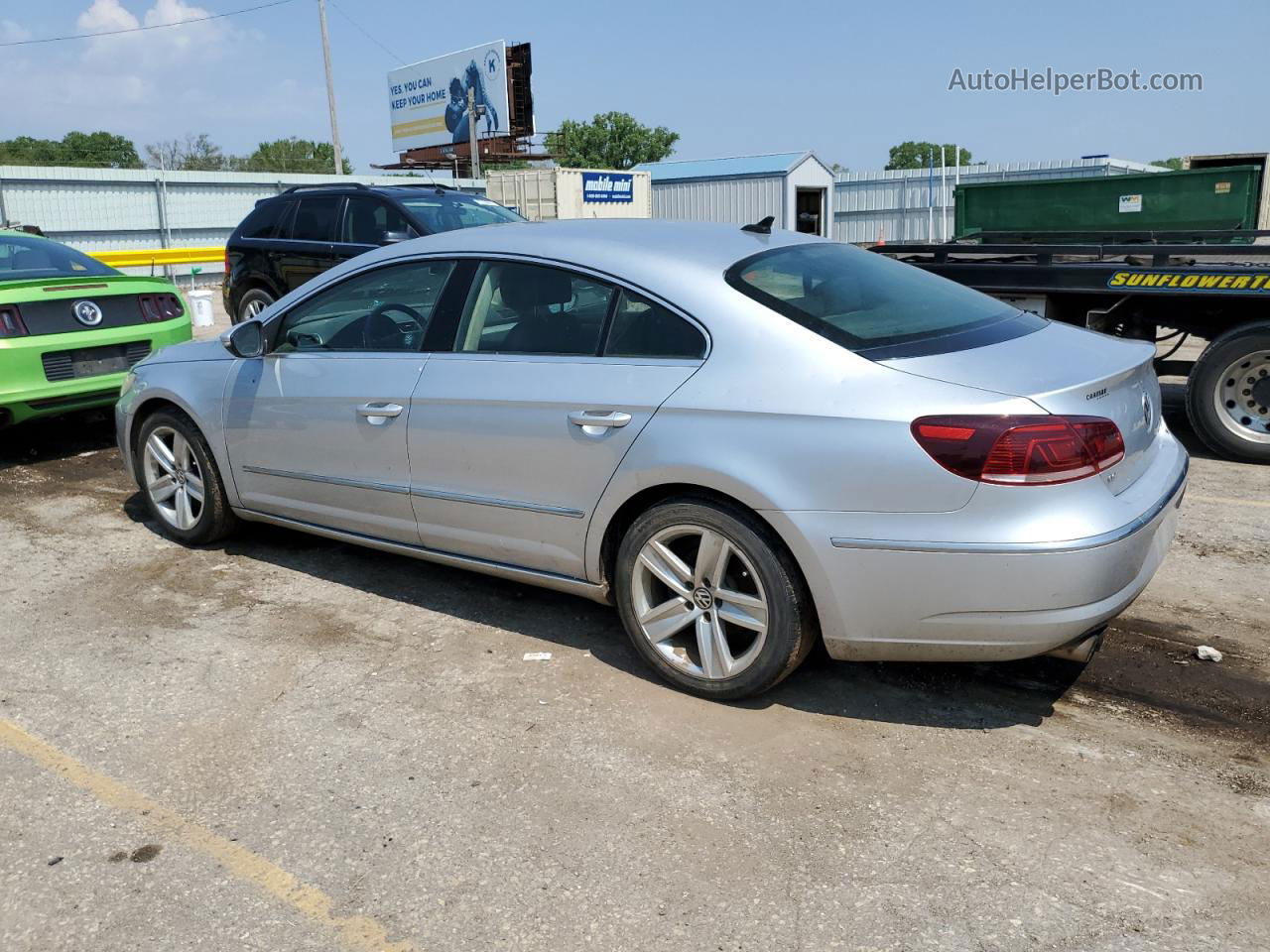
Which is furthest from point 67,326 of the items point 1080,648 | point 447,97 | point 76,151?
point 76,151

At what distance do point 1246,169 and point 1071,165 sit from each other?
22.1 m

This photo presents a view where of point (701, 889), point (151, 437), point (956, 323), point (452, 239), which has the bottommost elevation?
point (701, 889)

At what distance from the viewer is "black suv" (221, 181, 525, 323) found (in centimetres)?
1009

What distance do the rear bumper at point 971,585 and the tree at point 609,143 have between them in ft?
237

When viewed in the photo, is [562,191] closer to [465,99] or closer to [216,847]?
[216,847]

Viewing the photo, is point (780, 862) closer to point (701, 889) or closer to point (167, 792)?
point (701, 889)

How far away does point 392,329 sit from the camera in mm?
A: 4555

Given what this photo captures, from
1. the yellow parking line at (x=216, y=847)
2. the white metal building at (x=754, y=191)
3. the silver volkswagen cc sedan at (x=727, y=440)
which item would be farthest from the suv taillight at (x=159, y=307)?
the white metal building at (x=754, y=191)

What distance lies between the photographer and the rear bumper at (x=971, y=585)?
10.2 ft

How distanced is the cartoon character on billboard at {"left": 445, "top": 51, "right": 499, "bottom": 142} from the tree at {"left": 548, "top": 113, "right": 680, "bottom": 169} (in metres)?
20.3

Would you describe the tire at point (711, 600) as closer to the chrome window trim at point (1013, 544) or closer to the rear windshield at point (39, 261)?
the chrome window trim at point (1013, 544)

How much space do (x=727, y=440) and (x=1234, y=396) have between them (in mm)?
4971

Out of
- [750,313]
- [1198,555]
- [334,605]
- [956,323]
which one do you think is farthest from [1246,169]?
[334,605]

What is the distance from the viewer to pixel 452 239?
4.48 metres
